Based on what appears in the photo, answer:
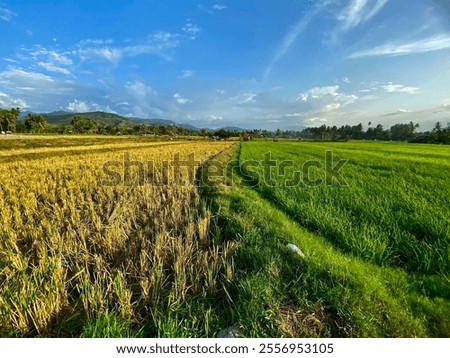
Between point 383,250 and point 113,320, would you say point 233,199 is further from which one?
point 113,320

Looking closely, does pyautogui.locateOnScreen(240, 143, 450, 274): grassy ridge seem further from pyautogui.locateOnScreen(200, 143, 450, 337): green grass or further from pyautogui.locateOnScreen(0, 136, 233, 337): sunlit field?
pyautogui.locateOnScreen(0, 136, 233, 337): sunlit field

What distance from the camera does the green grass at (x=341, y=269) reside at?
2.84 meters

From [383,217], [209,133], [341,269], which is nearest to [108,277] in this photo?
[341,269]

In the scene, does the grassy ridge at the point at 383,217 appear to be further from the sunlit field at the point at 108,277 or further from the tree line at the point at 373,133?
the tree line at the point at 373,133

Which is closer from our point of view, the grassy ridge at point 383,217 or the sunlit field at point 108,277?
the sunlit field at point 108,277

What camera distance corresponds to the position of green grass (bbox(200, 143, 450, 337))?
2.84 meters

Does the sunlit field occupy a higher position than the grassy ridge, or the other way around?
the grassy ridge

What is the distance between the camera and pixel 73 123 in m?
117

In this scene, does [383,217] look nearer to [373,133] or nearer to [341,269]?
[341,269]

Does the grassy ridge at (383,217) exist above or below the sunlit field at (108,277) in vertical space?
above

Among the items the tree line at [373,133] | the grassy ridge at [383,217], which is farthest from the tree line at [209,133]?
the grassy ridge at [383,217]

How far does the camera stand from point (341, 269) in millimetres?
3650

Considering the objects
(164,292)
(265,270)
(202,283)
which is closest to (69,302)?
(164,292)

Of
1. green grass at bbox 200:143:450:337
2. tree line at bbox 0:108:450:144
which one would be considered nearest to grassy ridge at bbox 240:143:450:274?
green grass at bbox 200:143:450:337
